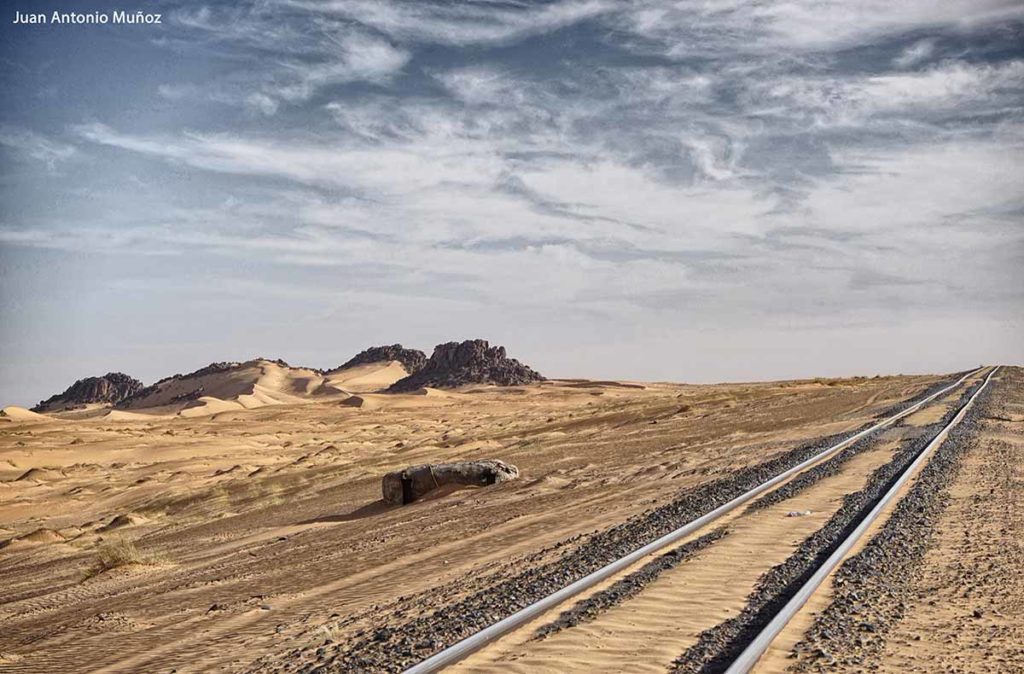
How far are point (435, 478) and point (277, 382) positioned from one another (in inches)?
4599

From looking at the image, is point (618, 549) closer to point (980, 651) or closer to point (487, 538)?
point (487, 538)

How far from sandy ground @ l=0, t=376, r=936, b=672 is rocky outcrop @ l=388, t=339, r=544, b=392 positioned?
7133 cm

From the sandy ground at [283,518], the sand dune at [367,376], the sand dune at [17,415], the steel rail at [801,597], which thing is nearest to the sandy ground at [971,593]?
the steel rail at [801,597]

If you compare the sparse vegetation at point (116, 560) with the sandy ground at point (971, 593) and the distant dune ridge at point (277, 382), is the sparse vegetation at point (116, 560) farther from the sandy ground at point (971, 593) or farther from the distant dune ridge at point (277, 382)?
the distant dune ridge at point (277, 382)

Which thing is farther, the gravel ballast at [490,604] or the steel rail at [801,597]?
the gravel ballast at [490,604]

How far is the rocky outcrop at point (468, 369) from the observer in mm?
124188

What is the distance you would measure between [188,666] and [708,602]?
16.5ft

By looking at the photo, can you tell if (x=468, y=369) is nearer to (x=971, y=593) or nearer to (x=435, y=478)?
(x=435, y=478)

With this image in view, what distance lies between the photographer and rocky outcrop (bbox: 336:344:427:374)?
161 meters

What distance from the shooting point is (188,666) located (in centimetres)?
772

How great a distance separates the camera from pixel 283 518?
68.8 feet

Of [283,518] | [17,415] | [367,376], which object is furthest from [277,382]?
[283,518]

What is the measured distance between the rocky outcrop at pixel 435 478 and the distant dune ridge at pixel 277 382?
287 ft

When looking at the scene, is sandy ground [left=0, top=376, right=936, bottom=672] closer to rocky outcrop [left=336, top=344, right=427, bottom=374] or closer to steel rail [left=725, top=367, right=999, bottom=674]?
steel rail [left=725, top=367, right=999, bottom=674]
